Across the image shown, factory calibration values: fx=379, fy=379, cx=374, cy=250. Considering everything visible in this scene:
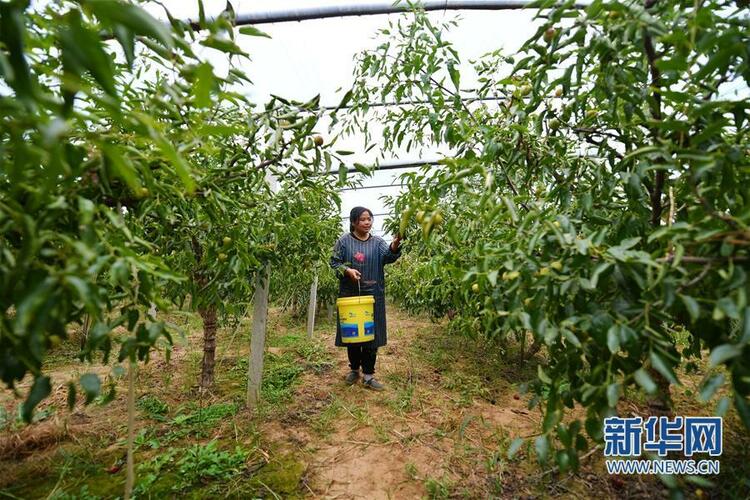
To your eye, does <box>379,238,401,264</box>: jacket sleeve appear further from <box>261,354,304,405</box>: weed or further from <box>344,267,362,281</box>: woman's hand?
<box>261,354,304,405</box>: weed

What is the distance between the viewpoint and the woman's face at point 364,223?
2.52 meters

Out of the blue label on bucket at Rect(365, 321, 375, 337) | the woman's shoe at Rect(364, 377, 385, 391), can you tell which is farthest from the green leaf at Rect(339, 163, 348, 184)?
the woman's shoe at Rect(364, 377, 385, 391)

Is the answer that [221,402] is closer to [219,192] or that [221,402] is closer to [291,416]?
[291,416]

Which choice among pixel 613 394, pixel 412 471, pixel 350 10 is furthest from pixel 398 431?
pixel 350 10

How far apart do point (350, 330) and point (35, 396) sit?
72.7 inches

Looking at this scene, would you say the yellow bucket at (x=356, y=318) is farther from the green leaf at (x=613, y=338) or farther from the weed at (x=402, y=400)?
the green leaf at (x=613, y=338)

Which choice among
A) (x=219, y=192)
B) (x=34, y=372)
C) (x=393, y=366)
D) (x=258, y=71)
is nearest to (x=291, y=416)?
(x=393, y=366)

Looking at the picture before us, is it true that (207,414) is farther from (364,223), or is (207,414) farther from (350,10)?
(350,10)

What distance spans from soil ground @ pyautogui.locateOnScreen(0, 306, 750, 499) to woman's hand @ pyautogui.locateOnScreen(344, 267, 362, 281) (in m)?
0.71

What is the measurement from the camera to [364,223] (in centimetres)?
252

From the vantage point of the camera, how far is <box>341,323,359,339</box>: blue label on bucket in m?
2.29

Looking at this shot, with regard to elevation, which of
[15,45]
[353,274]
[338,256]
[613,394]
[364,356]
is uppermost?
[15,45]

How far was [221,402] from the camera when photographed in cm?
212

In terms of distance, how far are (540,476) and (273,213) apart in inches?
55.8
